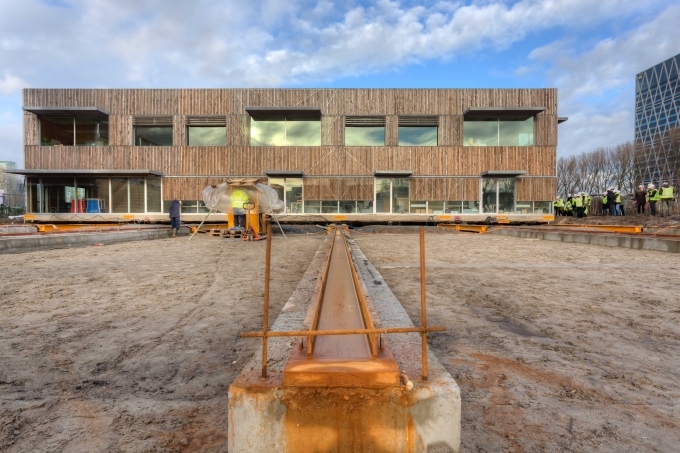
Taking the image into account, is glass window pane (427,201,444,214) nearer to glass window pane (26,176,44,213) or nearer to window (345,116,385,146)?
window (345,116,385,146)

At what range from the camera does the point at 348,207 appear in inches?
903

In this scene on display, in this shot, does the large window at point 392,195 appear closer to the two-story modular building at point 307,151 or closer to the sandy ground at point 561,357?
the two-story modular building at point 307,151

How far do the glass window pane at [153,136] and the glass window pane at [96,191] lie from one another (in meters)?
3.46

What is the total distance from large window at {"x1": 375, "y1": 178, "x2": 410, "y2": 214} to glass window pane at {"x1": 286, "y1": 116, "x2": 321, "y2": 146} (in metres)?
5.12

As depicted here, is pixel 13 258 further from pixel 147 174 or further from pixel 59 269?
pixel 147 174

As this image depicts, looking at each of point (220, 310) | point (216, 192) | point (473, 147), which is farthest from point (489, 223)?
point (220, 310)

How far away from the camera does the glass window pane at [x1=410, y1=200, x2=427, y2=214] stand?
22922mm

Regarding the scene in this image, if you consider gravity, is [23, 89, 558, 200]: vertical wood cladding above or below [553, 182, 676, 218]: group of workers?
above

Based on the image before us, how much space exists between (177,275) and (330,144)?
1862cm

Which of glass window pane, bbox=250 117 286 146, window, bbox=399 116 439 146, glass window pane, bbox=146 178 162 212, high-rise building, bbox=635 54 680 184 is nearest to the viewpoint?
glass window pane, bbox=146 178 162 212

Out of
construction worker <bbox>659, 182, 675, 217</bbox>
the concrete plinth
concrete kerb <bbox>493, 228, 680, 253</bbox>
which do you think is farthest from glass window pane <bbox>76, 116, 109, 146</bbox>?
construction worker <bbox>659, 182, 675, 217</bbox>

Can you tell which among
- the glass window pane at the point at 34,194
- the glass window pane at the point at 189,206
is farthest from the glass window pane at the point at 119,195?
the glass window pane at the point at 34,194

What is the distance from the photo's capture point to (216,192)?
13.9 meters

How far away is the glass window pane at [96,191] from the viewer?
23000 millimetres
